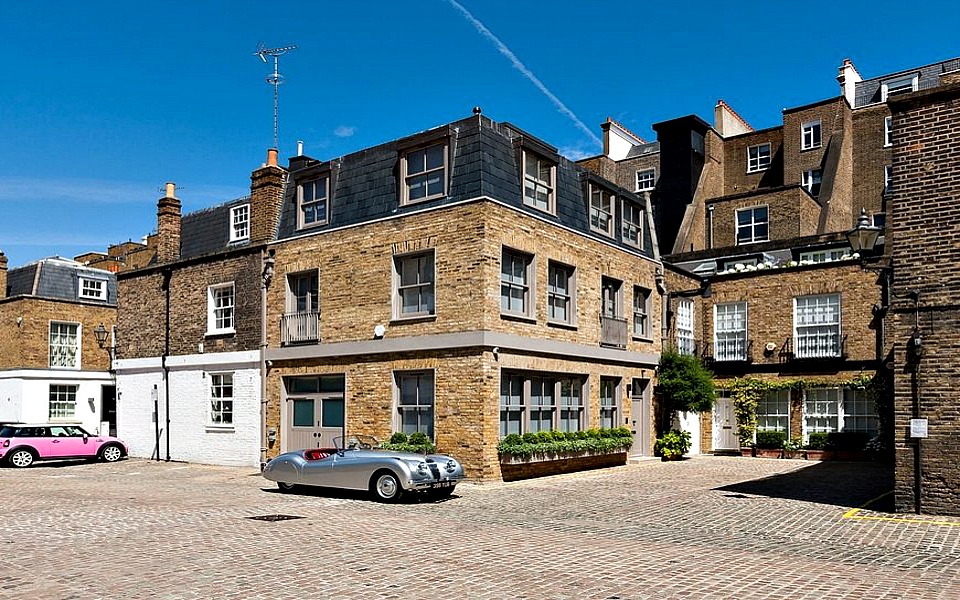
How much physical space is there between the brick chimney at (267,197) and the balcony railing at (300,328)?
8.61 ft

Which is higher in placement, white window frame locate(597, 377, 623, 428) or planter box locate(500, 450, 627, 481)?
white window frame locate(597, 377, 623, 428)

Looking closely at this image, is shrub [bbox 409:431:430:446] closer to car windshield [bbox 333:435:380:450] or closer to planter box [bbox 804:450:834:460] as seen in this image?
car windshield [bbox 333:435:380:450]

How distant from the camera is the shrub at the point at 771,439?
28.2 metres

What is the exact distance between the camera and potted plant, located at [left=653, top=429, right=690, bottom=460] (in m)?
26.2

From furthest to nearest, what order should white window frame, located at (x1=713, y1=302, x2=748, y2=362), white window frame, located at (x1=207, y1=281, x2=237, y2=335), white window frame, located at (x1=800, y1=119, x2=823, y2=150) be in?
white window frame, located at (x1=800, y1=119, x2=823, y2=150) → white window frame, located at (x1=713, y1=302, x2=748, y2=362) → white window frame, located at (x1=207, y1=281, x2=237, y2=335)

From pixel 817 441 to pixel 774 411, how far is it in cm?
185

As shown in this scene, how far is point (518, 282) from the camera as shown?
20797 millimetres

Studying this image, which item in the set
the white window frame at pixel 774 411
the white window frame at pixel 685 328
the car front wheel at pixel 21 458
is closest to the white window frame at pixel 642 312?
the white window frame at pixel 685 328

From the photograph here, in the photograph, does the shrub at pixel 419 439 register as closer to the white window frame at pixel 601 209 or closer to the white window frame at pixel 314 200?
the white window frame at pixel 314 200

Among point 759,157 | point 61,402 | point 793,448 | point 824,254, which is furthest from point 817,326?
point 61,402

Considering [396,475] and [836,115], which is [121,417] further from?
[836,115]

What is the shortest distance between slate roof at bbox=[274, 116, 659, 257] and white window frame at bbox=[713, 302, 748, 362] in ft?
22.0

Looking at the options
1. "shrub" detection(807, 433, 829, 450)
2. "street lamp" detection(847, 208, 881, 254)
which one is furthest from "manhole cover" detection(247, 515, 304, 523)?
"shrub" detection(807, 433, 829, 450)

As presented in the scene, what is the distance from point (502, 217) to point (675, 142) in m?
27.0
